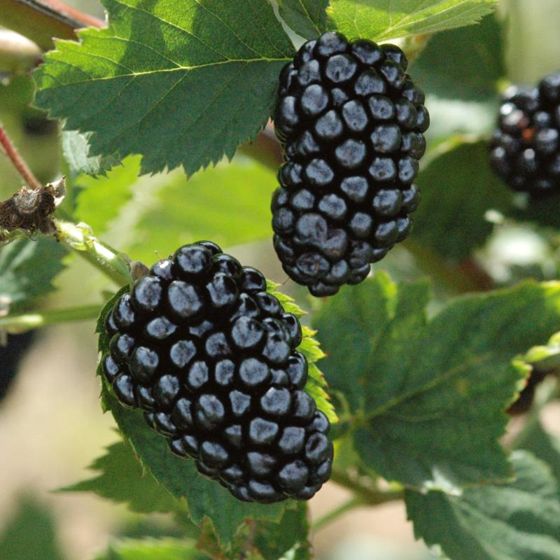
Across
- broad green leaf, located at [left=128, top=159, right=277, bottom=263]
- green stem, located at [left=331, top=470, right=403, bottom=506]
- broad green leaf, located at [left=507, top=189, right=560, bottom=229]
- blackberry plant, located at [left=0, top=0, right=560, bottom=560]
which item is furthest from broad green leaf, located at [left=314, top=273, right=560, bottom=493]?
broad green leaf, located at [left=128, top=159, right=277, bottom=263]

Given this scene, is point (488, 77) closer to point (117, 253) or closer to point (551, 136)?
point (551, 136)

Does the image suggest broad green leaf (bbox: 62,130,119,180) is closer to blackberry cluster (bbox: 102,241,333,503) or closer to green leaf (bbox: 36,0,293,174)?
green leaf (bbox: 36,0,293,174)

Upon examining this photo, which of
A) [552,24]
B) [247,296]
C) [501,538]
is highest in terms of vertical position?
[552,24]

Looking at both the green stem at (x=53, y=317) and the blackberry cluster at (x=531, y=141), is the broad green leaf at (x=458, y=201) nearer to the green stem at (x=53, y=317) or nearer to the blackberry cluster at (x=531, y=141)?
the blackberry cluster at (x=531, y=141)

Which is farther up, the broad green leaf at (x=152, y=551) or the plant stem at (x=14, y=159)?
the plant stem at (x=14, y=159)

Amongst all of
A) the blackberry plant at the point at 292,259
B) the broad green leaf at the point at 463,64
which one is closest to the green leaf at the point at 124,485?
the blackberry plant at the point at 292,259

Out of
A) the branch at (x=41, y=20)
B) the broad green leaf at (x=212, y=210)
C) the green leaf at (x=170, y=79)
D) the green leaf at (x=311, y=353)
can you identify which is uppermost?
Answer: the broad green leaf at (x=212, y=210)

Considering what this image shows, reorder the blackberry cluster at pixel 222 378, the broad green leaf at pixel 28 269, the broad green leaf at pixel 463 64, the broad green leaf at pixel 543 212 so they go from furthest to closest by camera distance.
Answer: the broad green leaf at pixel 463 64 → the broad green leaf at pixel 543 212 → the broad green leaf at pixel 28 269 → the blackberry cluster at pixel 222 378

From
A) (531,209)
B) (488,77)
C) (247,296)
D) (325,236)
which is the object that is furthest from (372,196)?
(488,77)
